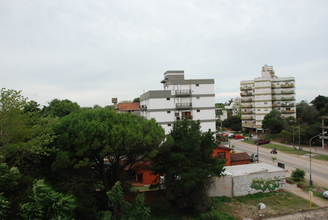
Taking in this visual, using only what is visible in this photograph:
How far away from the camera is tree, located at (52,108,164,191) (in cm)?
1205

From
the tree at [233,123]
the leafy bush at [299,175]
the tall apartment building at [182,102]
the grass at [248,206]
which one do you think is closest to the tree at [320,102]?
the tree at [233,123]

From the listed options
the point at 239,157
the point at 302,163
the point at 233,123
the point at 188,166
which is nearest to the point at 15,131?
the point at 188,166

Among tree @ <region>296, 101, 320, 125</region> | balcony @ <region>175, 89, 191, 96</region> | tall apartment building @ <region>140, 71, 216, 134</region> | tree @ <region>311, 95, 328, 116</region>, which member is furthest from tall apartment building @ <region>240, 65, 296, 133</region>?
balcony @ <region>175, 89, 191, 96</region>

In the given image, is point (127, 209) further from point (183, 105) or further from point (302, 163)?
point (302, 163)

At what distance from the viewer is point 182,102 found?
28.7 m

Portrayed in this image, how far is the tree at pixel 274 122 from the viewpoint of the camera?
4422cm

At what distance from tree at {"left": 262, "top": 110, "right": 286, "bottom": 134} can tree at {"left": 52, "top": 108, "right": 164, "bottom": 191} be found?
3662 centimetres

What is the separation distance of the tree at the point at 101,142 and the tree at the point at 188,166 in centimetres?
144

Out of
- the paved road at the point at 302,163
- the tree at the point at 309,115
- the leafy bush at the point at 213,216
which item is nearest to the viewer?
the leafy bush at the point at 213,216

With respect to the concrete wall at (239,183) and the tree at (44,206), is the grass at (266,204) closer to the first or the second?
the concrete wall at (239,183)

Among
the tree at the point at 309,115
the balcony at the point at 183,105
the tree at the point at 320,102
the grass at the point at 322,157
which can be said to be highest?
the tree at the point at 320,102

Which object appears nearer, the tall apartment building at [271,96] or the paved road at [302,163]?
the paved road at [302,163]

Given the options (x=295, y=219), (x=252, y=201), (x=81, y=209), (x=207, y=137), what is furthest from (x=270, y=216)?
(x=81, y=209)

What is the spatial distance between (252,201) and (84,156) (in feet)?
43.1
